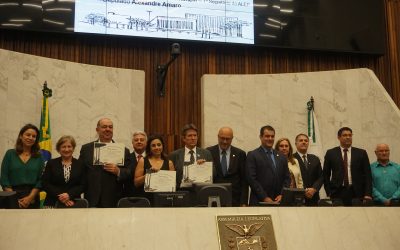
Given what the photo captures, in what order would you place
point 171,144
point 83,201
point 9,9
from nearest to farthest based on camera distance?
1. point 83,201
2. point 9,9
3. point 171,144

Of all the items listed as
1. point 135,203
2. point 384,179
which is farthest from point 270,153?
point 135,203

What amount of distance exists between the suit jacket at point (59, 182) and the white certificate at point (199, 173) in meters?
0.88

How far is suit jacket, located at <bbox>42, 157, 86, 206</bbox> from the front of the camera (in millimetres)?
4465

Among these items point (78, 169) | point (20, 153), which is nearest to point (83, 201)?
point (78, 169)

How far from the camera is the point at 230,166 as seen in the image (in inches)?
207

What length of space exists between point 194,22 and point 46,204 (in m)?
4.51

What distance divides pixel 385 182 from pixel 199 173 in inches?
86.3

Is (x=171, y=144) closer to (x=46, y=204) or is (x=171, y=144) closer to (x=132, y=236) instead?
(x=46, y=204)

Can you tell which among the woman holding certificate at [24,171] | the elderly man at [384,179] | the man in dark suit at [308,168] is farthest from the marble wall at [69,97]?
the elderly man at [384,179]

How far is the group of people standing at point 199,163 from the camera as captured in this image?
4574 millimetres

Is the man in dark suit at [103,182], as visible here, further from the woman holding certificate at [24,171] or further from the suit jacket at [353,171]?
the suit jacket at [353,171]

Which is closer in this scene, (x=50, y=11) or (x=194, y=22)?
(x=50, y=11)

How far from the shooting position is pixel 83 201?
4184 millimetres

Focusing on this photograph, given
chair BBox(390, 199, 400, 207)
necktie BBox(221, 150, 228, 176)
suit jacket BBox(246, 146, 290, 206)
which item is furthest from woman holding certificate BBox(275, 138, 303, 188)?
chair BBox(390, 199, 400, 207)
